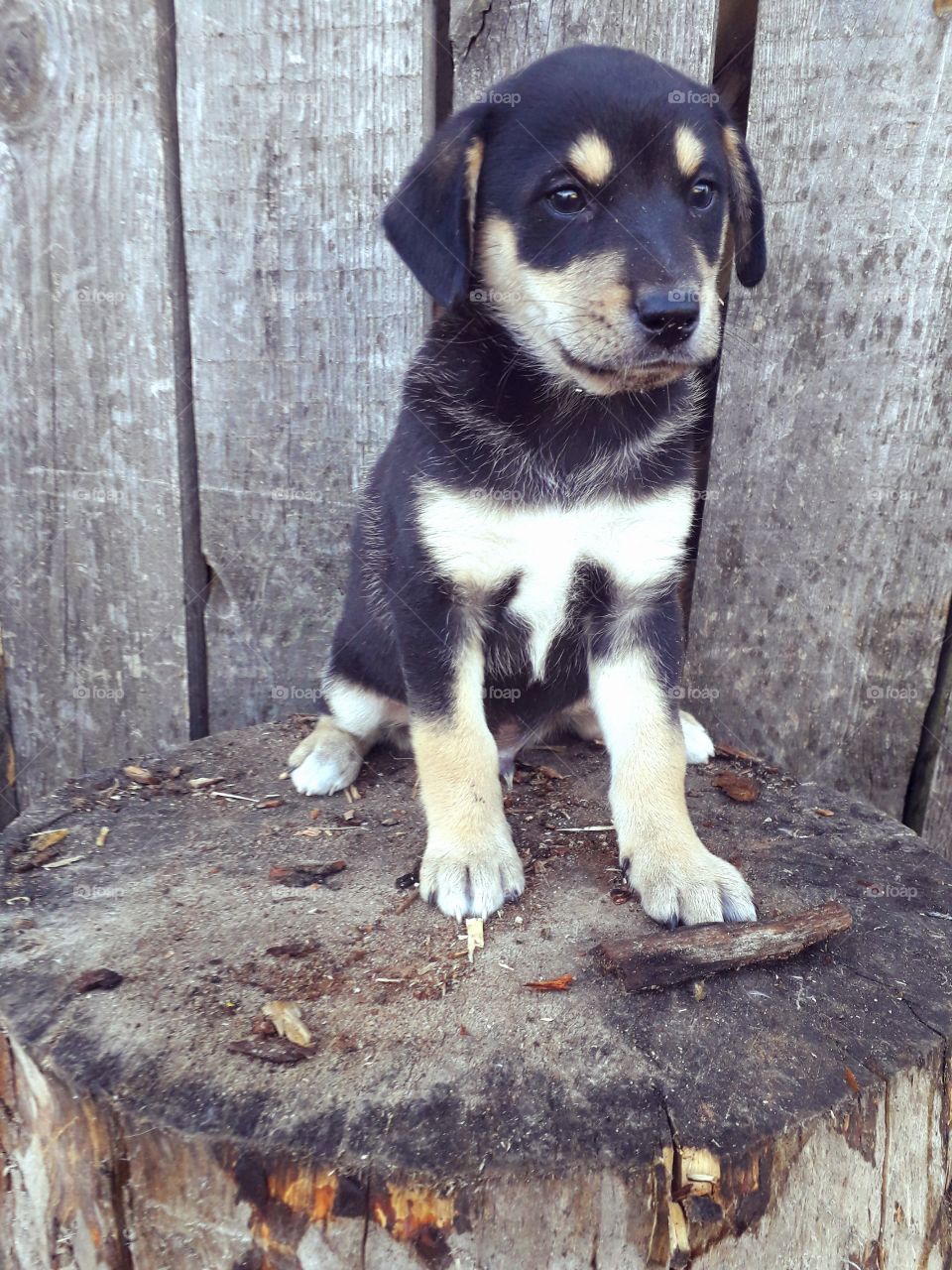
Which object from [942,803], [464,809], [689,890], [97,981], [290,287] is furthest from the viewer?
[942,803]

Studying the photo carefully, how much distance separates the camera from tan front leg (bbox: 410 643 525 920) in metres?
2.09

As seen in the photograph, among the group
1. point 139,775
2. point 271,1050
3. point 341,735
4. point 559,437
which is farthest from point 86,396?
point 271,1050

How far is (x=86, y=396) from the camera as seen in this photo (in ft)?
10.8

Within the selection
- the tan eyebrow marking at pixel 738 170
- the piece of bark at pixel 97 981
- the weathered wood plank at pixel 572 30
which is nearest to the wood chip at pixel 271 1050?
the piece of bark at pixel 97 981

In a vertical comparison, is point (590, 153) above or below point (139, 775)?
above

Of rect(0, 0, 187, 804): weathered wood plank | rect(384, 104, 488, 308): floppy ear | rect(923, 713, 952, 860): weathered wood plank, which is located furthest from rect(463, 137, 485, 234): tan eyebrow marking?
rect(923, 713, 952, 860): weathered wood plank

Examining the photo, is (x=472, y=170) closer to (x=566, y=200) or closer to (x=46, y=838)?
(x=566, y=200)

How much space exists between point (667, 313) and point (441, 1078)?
150cm

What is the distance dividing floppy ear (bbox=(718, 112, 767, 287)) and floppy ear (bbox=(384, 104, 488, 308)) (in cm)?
70

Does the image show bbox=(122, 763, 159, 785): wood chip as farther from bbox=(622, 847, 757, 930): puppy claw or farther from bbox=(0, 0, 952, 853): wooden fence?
bbox=(622, 847, 757, 930): puppy claw

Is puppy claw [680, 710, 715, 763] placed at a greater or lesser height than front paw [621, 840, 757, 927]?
lesser

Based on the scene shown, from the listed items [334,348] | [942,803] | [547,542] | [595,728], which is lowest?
[942,803]

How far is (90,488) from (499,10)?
2029 mm

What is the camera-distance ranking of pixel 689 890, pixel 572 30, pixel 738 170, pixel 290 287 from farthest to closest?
pixel 290 287
pixel 572 30
pixel 738 170
pixel 689 890
